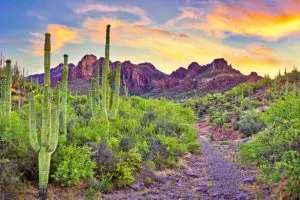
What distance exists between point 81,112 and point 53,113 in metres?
10.3

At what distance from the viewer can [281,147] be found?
9.68 metres

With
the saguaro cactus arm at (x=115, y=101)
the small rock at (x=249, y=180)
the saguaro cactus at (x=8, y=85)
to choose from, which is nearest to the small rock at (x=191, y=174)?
the small rock at (x=249, y=180)

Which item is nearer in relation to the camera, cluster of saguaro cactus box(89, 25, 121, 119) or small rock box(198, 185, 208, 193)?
small rock box(198, 185, 208, 193)

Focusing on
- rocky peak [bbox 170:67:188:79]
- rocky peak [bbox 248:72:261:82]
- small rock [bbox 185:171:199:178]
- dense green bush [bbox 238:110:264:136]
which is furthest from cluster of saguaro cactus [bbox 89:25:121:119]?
rocky peak [bbox 170:67:188:79]

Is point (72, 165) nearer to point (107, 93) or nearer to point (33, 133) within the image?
point (33, 133)

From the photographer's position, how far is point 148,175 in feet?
42.2

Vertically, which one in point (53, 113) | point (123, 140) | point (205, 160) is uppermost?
point (53, 113)

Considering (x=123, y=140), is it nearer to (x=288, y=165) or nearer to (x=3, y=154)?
(x=3, y=154)

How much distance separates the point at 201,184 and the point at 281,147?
13.0 ft

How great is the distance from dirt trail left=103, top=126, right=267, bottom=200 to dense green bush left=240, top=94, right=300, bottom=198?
3.38 ft

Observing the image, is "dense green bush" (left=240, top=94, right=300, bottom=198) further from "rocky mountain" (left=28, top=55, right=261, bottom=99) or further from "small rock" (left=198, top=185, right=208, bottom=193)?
"rocky mountain" (left=28, top=55, right=261, bottom=99)

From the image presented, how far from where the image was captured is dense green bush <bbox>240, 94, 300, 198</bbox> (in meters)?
8.73

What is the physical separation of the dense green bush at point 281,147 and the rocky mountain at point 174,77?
80.4m

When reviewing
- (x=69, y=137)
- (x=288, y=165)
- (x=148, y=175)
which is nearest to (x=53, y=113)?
(x=69, y=137)
